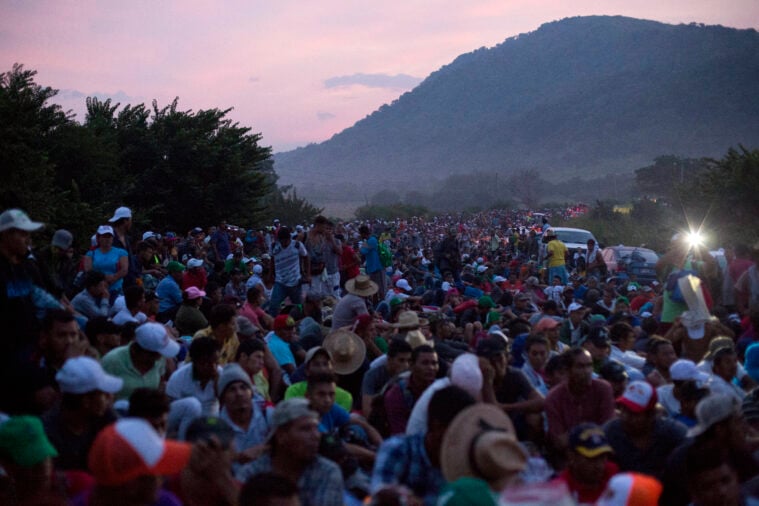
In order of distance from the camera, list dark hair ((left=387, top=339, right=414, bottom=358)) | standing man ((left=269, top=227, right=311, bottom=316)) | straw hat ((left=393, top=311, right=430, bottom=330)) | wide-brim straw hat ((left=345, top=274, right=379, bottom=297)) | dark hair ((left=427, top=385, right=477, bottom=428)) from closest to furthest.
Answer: dark hair ((left=427, top=385, right=477, bottom=428)) → dark hair ((left=387, top=339, right=414, bottom=358)) → straw hat ((left=393, top=311, right=430, bottom=330)) → wide-brim straw hat ((left=345, top=274, right=379, bottom=297)) → standing man ((left=269, top=227, right=311, bottom=316))

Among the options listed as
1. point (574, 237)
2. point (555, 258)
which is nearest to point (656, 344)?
point (555, 258)

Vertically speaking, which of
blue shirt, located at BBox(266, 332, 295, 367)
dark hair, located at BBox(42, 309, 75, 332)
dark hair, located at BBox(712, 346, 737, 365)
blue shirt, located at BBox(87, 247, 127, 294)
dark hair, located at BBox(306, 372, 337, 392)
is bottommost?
dark hair, located at BBox(712, 346, 737, 365)

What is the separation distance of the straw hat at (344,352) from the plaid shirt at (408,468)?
141 inches

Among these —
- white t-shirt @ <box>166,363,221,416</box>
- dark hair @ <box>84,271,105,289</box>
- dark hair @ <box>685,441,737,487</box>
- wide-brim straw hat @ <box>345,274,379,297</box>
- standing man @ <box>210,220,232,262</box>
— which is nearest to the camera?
dark hair @ <box>685,441,737,487</box>

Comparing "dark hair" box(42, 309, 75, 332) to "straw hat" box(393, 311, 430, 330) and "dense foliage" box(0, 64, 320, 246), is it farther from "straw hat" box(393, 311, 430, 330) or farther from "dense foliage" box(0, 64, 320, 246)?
"dense foliage" box(0, 64, 320, 246)

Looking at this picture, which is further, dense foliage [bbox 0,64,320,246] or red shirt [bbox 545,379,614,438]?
dense foliage [bbox 0,64,320,246]

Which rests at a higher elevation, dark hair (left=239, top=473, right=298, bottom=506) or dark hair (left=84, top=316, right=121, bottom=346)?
dark hair (left=84, top=316, right=121, bottom=346)

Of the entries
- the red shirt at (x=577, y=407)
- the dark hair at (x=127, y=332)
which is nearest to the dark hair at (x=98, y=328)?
the dark hair at (x=127, y=332)

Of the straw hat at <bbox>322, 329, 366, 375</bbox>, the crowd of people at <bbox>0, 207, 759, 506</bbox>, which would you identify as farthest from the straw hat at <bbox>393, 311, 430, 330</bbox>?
the straw hat at <bbox>322, 329, 366, 375</bbox>

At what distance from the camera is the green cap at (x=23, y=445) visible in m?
3.92

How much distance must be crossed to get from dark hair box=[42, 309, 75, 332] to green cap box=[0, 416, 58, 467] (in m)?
1.96

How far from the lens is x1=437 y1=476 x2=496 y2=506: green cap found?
10.1 feet

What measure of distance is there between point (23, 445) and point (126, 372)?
7.31ft

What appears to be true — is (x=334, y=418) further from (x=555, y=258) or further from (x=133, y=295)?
(x=555, y=258)
